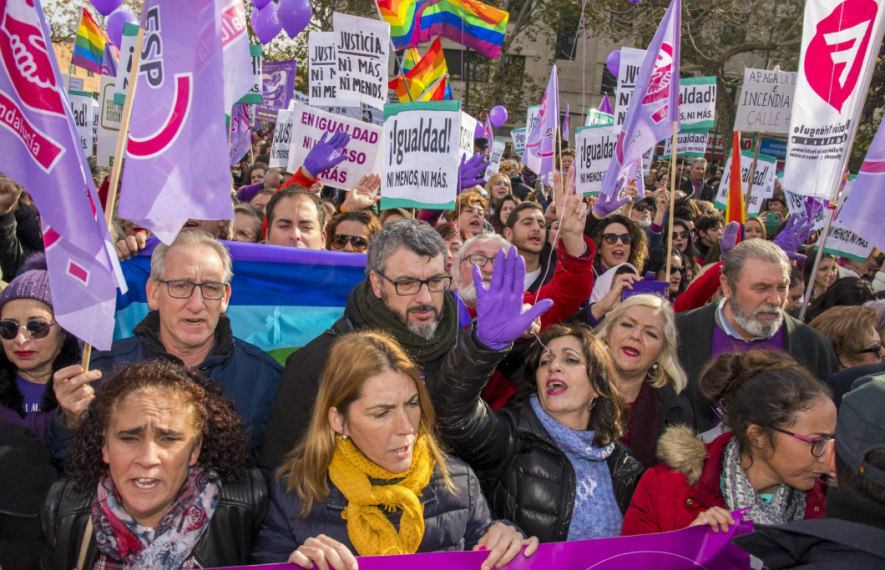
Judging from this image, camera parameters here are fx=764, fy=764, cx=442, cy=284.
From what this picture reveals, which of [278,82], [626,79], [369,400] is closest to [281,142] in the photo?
[278,82]

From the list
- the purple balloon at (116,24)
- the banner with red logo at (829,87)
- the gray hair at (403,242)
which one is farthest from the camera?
the purple balloon at (116,24)

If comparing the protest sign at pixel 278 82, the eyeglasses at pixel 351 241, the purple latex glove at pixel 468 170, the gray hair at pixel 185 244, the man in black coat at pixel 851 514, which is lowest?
the man in black coat at pixel 851 514

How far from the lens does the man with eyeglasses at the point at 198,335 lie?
9.42 feet

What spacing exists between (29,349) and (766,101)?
809 centimetres

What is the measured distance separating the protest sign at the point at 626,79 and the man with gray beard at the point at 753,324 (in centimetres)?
416

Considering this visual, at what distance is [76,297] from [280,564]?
104 centimetres

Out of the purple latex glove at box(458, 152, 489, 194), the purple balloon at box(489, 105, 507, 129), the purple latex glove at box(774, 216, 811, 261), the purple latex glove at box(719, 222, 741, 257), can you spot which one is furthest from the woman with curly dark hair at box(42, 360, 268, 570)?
the purple balloon at box(489, 105, 507, 129)

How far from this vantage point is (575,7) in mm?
25344

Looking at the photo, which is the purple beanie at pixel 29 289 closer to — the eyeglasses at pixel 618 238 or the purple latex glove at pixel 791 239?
the eyeglasses at pixel 618 238

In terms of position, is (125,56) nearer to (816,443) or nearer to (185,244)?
(185,244)

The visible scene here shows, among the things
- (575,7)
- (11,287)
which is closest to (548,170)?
(11,287)

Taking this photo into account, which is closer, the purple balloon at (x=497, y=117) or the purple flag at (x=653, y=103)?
the purple flag at (x=653, y=103)

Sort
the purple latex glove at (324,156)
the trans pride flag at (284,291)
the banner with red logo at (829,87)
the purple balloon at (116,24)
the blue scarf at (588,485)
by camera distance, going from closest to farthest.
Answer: the blue scarf at (588,485), the trans pride flag at (284,291), the banner with red logo at (829,87), the purple latex glove at (324,156), the purple balloon at (116,24)

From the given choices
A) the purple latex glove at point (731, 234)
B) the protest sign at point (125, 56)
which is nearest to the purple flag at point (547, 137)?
the purple latex glove at point (731, 234)
